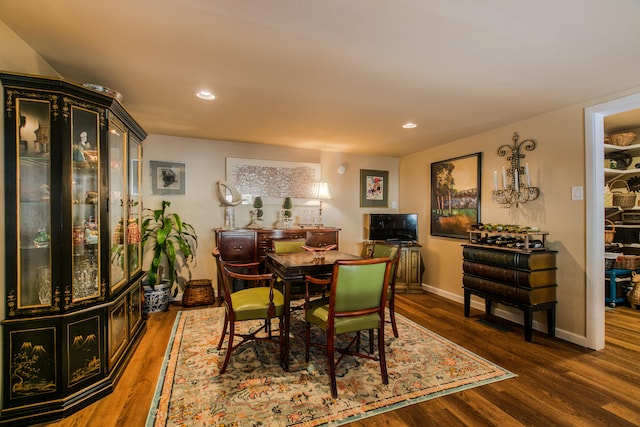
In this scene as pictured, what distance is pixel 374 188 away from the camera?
18.0 feet

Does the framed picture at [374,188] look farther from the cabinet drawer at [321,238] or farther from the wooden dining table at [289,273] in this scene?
the wooden dining table at [289,273]

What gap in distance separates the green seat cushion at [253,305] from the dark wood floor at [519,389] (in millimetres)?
787

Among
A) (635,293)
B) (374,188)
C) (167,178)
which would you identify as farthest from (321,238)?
(635,293)

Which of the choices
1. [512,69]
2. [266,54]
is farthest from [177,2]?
[512,69]

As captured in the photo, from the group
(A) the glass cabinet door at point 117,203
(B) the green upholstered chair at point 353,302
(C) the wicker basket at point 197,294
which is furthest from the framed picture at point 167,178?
(B) the green upholstered chair at point 353,302

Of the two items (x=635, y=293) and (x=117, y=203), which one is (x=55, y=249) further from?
(x=635, y=293)

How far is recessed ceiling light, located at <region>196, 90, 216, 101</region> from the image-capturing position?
2.66 metres

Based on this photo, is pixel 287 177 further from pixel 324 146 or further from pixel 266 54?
pixel 266 54

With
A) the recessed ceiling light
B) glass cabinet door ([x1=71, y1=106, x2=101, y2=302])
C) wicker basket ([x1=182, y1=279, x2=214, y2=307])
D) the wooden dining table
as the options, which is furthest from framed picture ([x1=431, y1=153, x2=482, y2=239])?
glass cabinet door ([x1=71, y1=106, x2=101, y2=302])

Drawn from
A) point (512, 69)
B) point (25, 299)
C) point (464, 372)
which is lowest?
point (464, 372)

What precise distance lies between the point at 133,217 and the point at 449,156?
13.9 feet

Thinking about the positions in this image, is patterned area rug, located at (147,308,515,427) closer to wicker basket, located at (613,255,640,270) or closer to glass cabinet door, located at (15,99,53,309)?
glass cabinet door, located at (15,99,53,309)

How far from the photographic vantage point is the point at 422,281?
5.05 m

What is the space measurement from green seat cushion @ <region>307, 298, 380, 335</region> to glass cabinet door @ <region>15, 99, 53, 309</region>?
5.72ft
